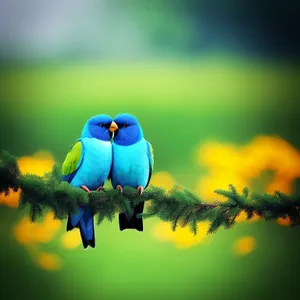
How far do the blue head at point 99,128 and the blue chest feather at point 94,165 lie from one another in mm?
33

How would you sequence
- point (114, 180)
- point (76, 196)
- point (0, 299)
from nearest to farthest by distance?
point (76, 196) < point (114, 180) < point (0, 299)

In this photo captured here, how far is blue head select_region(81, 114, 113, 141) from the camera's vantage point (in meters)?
2.05

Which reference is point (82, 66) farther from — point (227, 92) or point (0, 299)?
point (0, 299)

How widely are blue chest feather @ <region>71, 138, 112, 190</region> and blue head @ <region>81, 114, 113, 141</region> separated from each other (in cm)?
3

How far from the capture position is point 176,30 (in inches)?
87.9

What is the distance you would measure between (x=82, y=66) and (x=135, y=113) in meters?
0.29

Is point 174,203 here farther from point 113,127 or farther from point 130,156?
point 113,127

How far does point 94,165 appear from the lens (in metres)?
1.99

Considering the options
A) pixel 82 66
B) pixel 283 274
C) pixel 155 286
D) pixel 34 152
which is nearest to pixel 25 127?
pixel 34 152

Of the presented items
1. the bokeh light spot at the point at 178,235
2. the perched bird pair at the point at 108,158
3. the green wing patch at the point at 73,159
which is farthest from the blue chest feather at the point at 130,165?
the bokeh light spot at the point at 178,235

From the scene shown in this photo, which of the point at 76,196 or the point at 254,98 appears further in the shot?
the point at 254,98

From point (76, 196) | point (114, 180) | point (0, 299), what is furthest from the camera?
point (0, 299)

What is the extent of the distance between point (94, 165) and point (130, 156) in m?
0.14

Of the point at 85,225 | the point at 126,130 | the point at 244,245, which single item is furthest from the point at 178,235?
the point at 126,130
